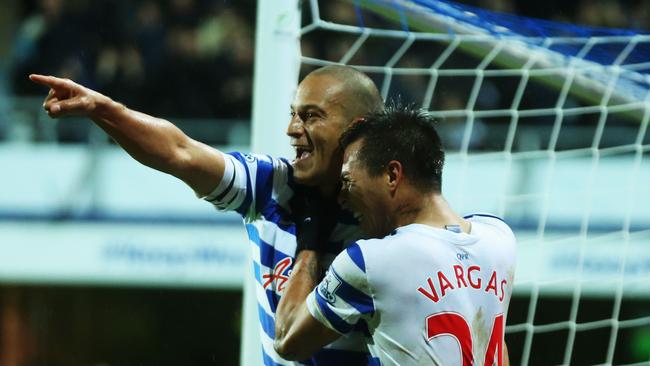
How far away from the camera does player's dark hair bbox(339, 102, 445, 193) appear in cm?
259

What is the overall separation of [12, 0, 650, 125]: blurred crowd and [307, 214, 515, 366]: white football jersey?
6847 millimetres

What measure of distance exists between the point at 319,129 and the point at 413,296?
1.84ft

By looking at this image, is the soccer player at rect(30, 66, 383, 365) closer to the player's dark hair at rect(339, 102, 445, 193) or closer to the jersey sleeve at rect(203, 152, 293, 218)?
the jersey sleeve at rect(203, 152, 293, 218)

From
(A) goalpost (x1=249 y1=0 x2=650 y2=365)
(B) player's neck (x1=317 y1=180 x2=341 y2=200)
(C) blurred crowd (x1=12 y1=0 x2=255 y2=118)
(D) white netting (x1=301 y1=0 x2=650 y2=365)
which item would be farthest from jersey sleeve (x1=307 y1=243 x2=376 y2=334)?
(C) blurred crowd (x1=12 y1=0 x2=255 y2=118)

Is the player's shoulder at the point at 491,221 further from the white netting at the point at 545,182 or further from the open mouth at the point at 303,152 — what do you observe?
the white netting at the point at 545,182

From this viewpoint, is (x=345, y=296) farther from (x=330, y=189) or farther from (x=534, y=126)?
(x=534, y=126)

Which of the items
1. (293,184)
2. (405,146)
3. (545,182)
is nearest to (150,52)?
(545,182)

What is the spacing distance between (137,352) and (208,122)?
115 inches

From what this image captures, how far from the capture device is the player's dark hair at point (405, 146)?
2.59 metres

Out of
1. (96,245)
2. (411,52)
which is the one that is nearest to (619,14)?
(411,52)

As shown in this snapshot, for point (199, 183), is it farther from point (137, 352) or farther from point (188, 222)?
point (137, 352)

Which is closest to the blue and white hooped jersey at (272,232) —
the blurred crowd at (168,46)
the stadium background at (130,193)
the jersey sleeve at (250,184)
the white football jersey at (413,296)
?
the jersey sleeve at (250,184)

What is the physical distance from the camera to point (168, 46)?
392 inches

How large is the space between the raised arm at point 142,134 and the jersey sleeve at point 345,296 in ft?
1.37
